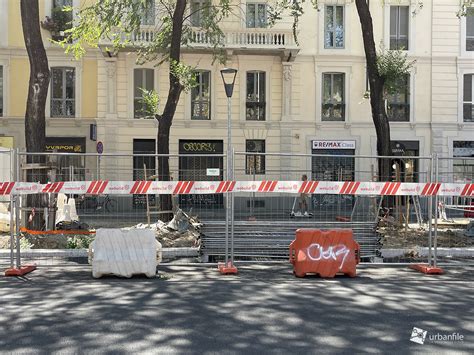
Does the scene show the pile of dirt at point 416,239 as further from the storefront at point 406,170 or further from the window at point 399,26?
the window at point 399,26

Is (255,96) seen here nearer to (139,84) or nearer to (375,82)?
(139,84)

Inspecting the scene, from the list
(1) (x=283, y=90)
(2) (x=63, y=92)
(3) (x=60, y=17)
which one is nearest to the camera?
(3) (x=60, y=17)

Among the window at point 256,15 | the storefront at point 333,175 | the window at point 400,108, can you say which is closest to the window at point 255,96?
the window at point 256,15

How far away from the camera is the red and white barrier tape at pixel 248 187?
939cm

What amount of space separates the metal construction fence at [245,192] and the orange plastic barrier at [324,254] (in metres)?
0.88

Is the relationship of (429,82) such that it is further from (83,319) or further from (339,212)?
(83,319)

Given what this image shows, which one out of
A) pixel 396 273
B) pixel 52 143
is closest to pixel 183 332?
pixel 396 273

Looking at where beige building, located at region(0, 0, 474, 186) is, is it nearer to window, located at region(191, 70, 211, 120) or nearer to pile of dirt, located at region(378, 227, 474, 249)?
window, located at region(191, 70, 211, 120)

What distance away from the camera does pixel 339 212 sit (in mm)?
11164

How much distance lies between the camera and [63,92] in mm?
27828

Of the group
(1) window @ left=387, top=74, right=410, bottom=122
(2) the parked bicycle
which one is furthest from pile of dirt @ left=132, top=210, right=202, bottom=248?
(1) window @ left=387, top=74, right=410, bottom=122

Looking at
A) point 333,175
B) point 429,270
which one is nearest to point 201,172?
point 333,175

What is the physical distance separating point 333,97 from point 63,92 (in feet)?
45.5

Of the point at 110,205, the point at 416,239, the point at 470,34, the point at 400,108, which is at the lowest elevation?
the point at 416,239
